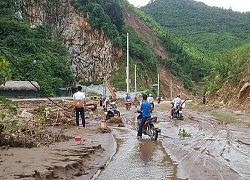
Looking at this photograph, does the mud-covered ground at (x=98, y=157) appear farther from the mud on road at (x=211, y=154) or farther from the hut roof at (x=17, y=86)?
the hut roof at (x=17, y=86)

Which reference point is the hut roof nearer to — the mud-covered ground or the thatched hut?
the thatched hut

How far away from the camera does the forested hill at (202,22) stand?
395 ft

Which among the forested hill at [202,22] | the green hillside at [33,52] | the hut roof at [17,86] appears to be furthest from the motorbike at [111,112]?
the forested hill at [202,22]

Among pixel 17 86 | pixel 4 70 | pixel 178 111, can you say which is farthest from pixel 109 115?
pixel 17 86

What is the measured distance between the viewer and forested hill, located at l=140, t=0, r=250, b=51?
395ft

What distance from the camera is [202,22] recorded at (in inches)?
5433

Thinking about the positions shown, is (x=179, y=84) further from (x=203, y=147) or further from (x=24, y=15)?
(x=203, y=147)

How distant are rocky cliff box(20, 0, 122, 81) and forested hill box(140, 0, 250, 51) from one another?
175ft

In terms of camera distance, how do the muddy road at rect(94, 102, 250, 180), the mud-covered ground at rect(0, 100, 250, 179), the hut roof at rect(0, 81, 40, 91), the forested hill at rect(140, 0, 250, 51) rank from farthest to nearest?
the forested hill at rect(140, 0, 250, 51) → the hut roof at rect(0, 81, 40, 91) → the muddy road at rect(94, 102, 250, 180) → the mud-covered ground at rect(0, 100, 250, 179)

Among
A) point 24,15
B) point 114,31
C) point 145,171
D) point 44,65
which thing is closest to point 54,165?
point 145,171

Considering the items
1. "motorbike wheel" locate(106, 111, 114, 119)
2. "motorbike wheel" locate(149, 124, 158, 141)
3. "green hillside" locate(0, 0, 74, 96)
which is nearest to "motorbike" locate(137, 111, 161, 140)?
"motorbike wheel" locate(149, 124, 158, 141)

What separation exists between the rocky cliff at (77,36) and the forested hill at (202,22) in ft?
175

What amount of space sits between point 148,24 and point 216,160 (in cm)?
11011

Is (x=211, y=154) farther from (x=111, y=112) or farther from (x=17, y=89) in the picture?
(x=17, y=89)
